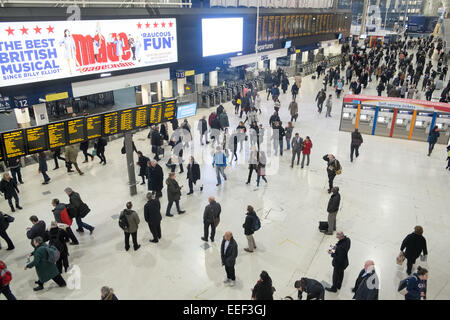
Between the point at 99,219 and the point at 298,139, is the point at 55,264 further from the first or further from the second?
the point at 298,139

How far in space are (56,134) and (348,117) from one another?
A: 13.8m

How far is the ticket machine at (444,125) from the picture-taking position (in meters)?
15.5

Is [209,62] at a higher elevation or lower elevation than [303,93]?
higher

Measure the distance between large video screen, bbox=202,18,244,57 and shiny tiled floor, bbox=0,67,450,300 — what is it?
6877 mm

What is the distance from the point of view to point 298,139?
42.6 ft

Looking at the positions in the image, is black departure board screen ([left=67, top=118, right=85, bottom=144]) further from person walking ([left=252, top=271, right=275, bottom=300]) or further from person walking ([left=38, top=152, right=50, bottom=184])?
person walking ([left=252, top=271, right=275, bottom=300])

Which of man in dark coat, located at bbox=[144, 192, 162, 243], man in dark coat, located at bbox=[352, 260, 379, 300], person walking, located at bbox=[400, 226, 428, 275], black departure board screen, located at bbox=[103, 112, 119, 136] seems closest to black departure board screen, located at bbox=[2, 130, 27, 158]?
black departure board screen, located at bbox=[103, 112, 119, 136]

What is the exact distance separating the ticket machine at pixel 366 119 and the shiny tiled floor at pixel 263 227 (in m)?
2.65

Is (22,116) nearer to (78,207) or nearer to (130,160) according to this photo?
(130,160)

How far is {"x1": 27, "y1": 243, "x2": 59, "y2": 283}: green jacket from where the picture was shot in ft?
22.1

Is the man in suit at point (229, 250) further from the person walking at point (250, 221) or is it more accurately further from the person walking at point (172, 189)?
the person walking at point (172, 189)
